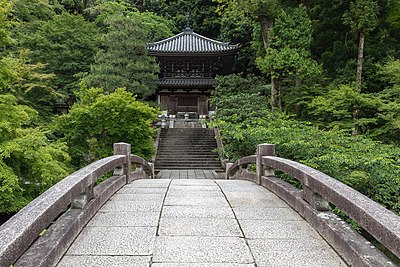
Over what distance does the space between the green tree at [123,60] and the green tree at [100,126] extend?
7268 mm

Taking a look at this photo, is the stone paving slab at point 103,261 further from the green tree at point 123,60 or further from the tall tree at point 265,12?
the green tree at point 123,60

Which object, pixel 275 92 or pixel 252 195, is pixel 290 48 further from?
pixel 252 195

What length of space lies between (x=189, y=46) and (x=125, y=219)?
81.6 ft

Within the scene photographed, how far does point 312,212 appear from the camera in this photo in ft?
11.3

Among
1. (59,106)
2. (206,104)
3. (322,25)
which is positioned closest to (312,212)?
(322,25)

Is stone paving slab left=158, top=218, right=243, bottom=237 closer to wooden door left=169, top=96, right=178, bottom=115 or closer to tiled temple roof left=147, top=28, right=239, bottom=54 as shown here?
tiled temple roof left=147, top=28, right=239, bottom=54

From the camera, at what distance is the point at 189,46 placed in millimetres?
26922

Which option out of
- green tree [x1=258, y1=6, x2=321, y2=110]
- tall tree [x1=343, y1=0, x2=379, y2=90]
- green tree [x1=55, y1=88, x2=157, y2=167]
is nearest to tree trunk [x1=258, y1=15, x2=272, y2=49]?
green tree [x1=258, y1=6, x2=321, y2=110]

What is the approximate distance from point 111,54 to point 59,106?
21.7 ft

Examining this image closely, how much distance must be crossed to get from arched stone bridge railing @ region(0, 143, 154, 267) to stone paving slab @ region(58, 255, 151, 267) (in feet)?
0.34

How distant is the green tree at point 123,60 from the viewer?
1794cm

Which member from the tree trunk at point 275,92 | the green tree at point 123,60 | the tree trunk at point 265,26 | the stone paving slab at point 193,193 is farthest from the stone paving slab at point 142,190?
the green tree at point 123,60

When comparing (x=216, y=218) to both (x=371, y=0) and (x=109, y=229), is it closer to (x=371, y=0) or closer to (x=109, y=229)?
(x=109, y=229)

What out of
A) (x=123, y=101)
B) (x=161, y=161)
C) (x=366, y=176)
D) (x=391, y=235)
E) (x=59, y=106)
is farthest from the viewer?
(x=59, y=106)
